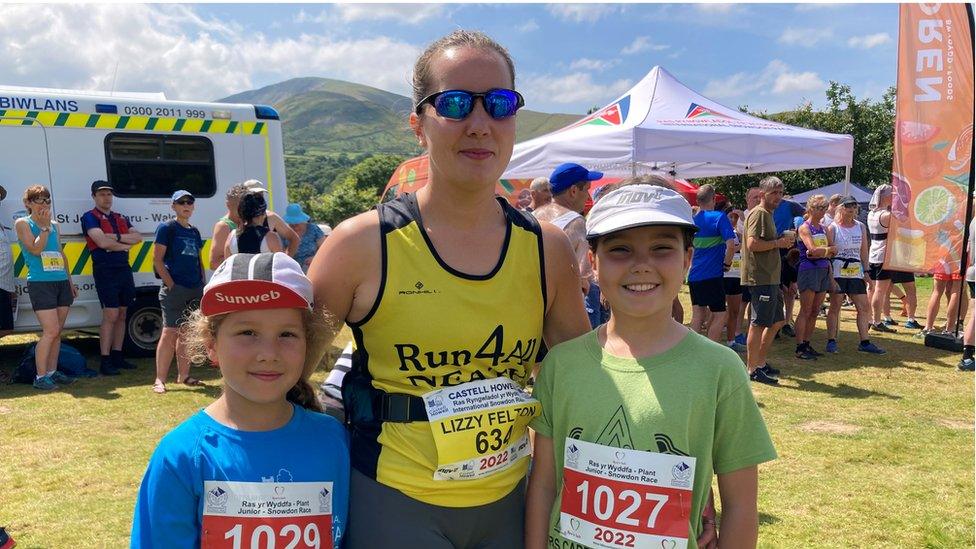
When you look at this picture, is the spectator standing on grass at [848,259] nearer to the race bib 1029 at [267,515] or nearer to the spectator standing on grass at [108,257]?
the race bib 1029 at [267,515]

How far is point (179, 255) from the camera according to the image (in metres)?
6.20

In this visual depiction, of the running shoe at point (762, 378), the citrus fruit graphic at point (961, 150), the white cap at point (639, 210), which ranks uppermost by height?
the citrus fruit graphic at point (961, 150)

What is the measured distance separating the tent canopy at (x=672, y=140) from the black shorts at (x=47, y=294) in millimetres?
5410

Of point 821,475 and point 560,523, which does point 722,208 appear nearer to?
point 821,475

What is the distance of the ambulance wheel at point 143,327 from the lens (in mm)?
7391

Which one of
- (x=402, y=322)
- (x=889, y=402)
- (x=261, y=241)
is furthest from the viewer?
(x=889, y=402)

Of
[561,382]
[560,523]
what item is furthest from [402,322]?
[560,523]

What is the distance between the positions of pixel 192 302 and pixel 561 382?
545 cm

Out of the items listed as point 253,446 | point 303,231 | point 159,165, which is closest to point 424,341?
point 253,446

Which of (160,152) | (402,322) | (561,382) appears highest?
(160,152)

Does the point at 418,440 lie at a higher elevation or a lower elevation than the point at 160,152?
lower

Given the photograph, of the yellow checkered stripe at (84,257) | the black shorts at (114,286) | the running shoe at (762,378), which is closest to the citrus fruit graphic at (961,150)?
the running shoe at (762,378)

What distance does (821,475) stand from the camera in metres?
4.22

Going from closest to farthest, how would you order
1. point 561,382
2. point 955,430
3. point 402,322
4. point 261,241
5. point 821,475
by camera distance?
point 402,322 < point 561,382 < point 821,475 < point 955,430 < point 261,241
